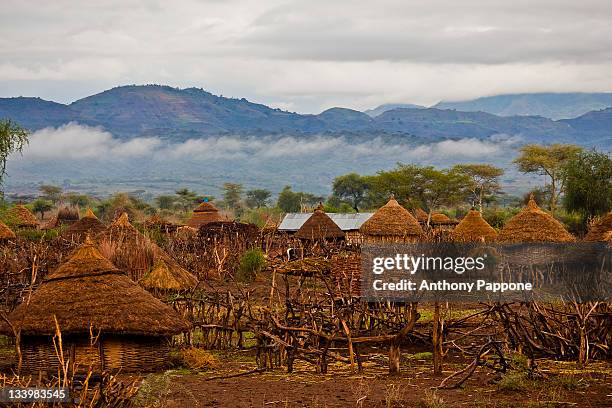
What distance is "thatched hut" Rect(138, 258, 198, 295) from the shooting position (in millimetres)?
20469

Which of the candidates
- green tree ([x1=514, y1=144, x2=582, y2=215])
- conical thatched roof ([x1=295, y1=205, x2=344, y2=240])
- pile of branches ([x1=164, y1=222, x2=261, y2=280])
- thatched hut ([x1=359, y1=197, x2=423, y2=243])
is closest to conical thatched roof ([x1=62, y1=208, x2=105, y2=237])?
pile of branches ([x1=164, y1=222, x2=261, y2=280])

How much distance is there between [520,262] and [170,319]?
978 cm

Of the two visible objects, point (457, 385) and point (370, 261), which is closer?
point (457, 385)

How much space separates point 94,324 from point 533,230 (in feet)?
58.3

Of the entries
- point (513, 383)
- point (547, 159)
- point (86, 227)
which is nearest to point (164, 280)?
point (513, 383)

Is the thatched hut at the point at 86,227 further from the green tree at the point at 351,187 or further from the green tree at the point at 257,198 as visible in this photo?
the green tree at the point at 257,198

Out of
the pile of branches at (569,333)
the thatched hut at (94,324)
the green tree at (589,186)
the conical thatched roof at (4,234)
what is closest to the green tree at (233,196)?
the green tree at (589,186)

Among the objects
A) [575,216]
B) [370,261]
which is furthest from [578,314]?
[575,216]

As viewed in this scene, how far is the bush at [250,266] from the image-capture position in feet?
90.2

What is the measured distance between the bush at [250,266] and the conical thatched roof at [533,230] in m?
6.87

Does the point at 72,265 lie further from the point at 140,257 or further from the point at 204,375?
the point at 140,257

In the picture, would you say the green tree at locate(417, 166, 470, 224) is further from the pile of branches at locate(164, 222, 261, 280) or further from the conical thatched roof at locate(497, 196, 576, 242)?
the conical thatched roof at locate(497, 196, 576, 242)

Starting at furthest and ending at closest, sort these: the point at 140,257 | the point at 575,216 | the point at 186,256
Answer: the point at 575,216 < the point at 186,256 < the point at 140,257

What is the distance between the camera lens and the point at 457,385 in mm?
11102
